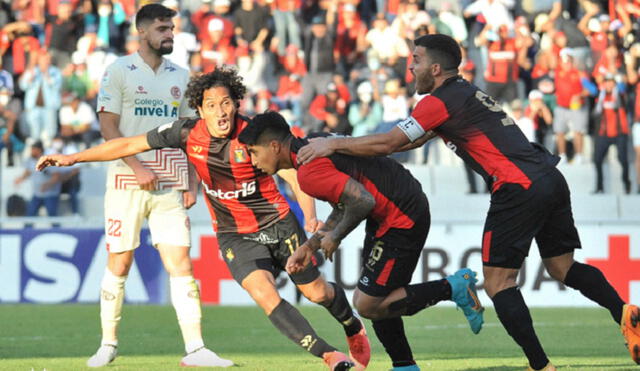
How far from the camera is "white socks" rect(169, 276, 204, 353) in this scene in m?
9.58

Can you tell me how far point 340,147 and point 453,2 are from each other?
16.2 m

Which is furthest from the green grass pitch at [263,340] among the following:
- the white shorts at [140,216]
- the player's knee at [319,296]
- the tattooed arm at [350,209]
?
the tattooed arm at [350,209]

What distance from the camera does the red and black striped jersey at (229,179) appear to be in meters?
8.60

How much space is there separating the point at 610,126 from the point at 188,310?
39.8 ft

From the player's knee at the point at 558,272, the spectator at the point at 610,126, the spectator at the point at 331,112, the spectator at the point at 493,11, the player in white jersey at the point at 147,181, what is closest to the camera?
the player's knee at the point at 558,272

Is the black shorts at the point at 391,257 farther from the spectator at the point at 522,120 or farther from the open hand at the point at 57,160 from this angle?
A: the spectator at the point at 522,120

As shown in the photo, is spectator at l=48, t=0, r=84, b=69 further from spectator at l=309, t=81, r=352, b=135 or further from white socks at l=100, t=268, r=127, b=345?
white socks at l=100, t=268, r=127, b=345

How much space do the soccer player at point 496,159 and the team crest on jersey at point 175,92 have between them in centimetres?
254

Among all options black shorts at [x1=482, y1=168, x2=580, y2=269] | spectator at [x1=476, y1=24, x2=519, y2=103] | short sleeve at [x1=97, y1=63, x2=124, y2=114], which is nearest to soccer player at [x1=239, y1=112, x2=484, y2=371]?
black shorts at [x1=482, y1=168, x2=580, y2=269]

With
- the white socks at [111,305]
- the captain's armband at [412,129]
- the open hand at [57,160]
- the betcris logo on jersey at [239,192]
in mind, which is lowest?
the white socks at [111,305]

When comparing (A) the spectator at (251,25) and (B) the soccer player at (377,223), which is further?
(A) the spectator at (251,25)

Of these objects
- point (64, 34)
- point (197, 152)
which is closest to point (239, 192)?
point (197, 152)

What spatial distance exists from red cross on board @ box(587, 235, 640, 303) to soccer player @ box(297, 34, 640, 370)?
27.3 ft

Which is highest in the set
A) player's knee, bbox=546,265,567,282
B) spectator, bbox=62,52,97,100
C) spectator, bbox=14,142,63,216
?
spectator, bbox=62,52,97,100
